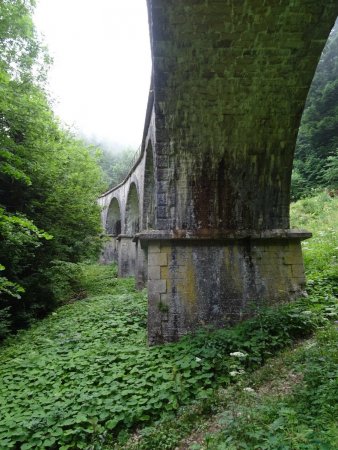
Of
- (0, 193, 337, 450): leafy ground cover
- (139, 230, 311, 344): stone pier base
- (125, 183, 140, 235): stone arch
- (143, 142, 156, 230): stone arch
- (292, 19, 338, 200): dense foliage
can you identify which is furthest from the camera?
(292, 19, 338, 200): dense foliage

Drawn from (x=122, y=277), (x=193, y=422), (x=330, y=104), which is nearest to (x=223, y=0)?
(x=193, y=422)

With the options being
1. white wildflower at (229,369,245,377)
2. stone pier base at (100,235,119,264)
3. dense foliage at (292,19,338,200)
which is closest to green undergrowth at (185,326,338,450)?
white wildflower at (229,369,245,377)

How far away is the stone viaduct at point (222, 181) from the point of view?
184 inches

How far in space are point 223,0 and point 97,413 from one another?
5012mm

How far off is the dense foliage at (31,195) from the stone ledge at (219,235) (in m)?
2.64

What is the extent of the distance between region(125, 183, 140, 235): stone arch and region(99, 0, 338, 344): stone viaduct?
956 cm

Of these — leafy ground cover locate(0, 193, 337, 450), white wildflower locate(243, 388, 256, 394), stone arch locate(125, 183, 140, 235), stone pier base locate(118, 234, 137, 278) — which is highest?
stone arch locate(125, 183, 140, 235)

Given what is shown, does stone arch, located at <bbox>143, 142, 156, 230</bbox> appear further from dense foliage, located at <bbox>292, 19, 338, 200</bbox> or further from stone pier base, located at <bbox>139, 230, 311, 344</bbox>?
dense foliage, located at <bbox>292, 19, 338, 200</bbox>

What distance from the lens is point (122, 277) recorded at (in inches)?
571

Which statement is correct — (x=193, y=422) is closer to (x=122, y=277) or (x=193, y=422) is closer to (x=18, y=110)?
(x=18, y=110)

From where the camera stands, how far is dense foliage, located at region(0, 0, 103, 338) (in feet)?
23.3

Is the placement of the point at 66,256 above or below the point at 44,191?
below

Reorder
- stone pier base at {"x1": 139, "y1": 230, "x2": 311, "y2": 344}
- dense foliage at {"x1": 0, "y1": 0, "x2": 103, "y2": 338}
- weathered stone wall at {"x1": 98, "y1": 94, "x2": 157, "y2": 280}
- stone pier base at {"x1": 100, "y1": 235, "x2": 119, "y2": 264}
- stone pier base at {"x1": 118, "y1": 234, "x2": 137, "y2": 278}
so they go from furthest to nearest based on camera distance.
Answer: stone pier base at {"x1": 100, "y1": 235, "x2": 119, "y2": 264}
stone pier base at {"x1": 118, "y1": 234, "x2": 137, "y2": 278}
weathered stone wall at {"x1": 98, "y1": 94, "x2": 157, "y2": 280}
dense foliage at {"x1": 0, "y1": 0, "x2": 103, "y2": 338}
stone pier base at {"x1": 139, "y1": 230, "x2": 311, "y2": 344}

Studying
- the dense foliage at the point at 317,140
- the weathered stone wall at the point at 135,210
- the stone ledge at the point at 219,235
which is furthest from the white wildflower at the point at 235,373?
the dense foliage at the point at 317,140
